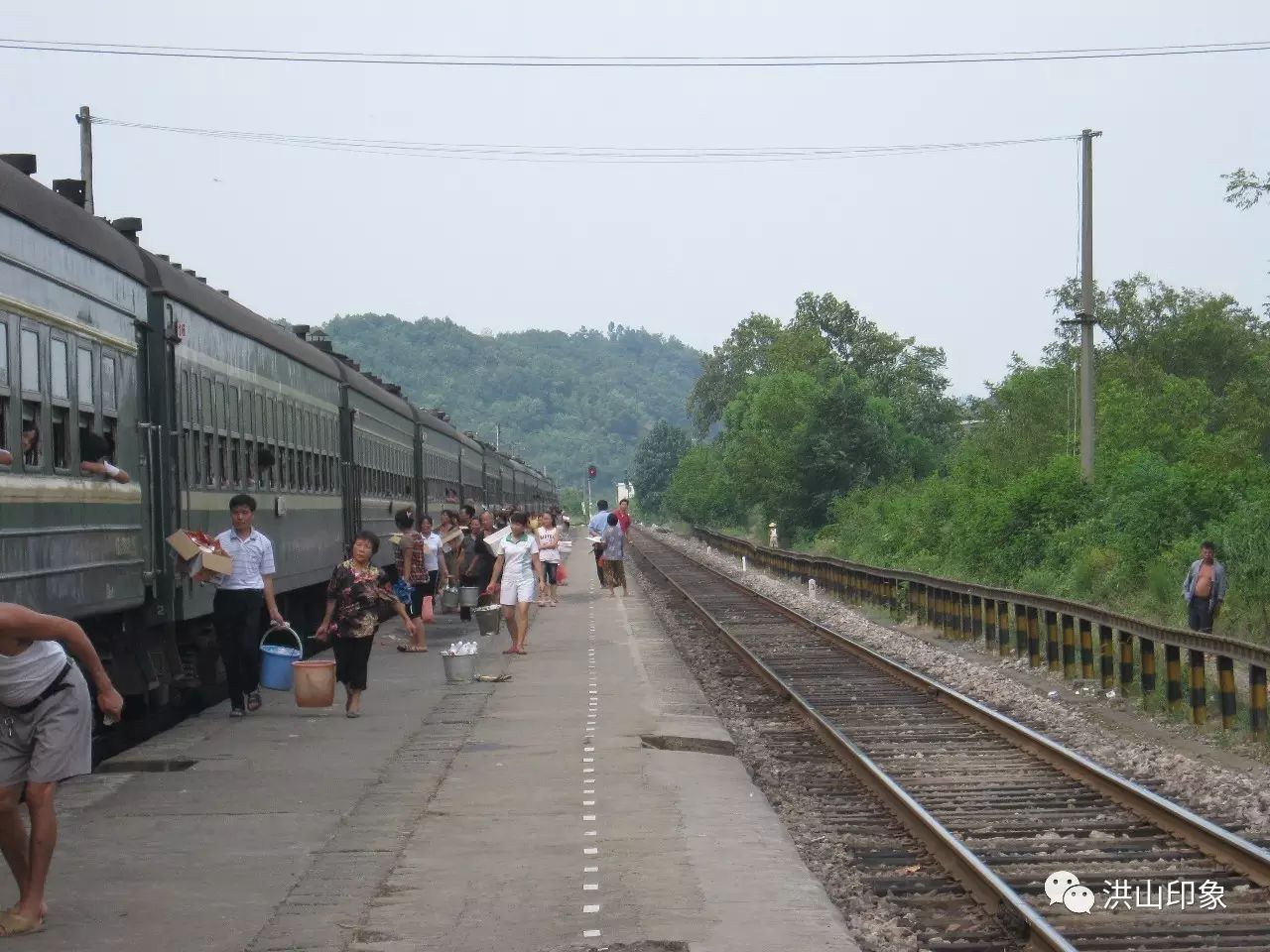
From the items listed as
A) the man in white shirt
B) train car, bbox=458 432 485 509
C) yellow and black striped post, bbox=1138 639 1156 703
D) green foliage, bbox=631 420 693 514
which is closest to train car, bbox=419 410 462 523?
train car, bbox=458 432 485 509

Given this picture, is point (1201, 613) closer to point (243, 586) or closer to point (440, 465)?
point (243, 586)

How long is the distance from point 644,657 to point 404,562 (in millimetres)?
3760

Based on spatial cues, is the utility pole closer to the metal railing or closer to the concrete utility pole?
the metal railing

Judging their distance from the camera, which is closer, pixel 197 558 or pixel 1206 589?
pixel 197 558

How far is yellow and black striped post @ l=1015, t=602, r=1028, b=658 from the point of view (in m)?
23.3

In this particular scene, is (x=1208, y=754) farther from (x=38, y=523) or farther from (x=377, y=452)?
(x=377, y=452)

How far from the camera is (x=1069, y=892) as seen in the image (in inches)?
340

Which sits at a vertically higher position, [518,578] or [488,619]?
[518,578]

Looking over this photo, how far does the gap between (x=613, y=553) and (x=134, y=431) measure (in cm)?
2234

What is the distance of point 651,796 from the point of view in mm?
11305

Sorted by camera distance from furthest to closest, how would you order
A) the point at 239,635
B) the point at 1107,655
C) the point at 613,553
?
the point at 613,553, the point at 1107,655, the point at 239,635

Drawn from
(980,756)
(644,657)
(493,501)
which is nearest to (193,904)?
(980,756)

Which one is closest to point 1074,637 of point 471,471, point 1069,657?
point 1069,657

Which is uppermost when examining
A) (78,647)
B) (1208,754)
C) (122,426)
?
(122,426)
